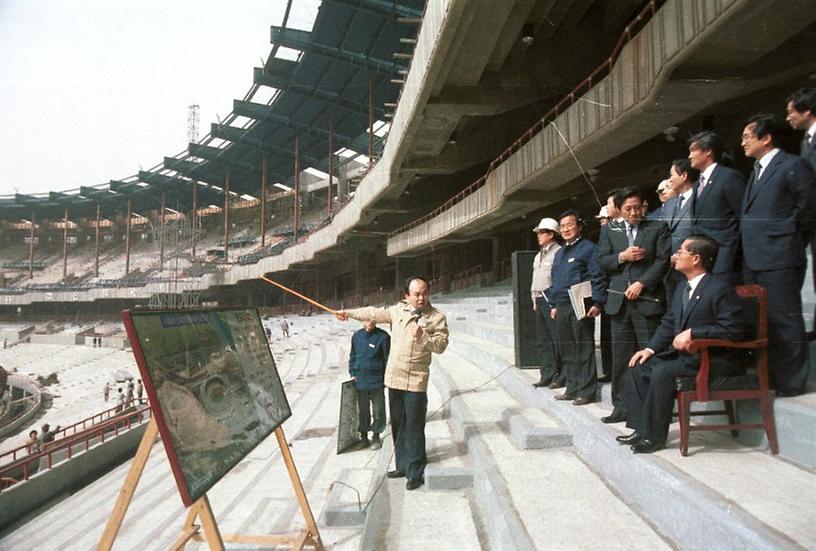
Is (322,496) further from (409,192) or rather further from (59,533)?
(409,192)

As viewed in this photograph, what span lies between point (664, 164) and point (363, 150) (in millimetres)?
25745

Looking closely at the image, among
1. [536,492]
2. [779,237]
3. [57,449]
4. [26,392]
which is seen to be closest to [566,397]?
[536,492]

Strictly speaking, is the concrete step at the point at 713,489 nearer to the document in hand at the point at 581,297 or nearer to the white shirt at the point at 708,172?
the document in hand at the point at 581,297

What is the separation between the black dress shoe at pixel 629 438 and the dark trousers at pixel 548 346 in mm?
1690

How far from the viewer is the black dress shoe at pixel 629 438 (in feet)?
8.06

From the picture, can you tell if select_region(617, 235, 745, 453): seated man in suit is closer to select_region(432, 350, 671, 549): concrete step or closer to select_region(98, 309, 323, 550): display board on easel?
select_region(432, 350, 671, 549): concrete step

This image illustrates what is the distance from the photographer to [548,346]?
4477 millimetres

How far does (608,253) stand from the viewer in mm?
3375

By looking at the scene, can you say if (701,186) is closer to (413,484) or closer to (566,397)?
(566,397)

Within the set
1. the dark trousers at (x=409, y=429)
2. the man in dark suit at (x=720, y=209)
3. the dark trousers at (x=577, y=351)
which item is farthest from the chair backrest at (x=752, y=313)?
the dark trousers at (x=409, y=429)

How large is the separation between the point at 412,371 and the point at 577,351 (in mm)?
1461

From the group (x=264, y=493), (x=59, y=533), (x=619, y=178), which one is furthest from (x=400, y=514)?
(x=619, y=178)

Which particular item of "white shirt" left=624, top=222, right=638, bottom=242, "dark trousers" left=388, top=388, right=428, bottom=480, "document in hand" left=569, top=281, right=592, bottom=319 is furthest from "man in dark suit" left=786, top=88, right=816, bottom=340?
"dark trousers" left=388, top=388, right=428, bottom=480

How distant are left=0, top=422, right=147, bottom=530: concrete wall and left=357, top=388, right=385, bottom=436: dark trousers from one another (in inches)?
265
